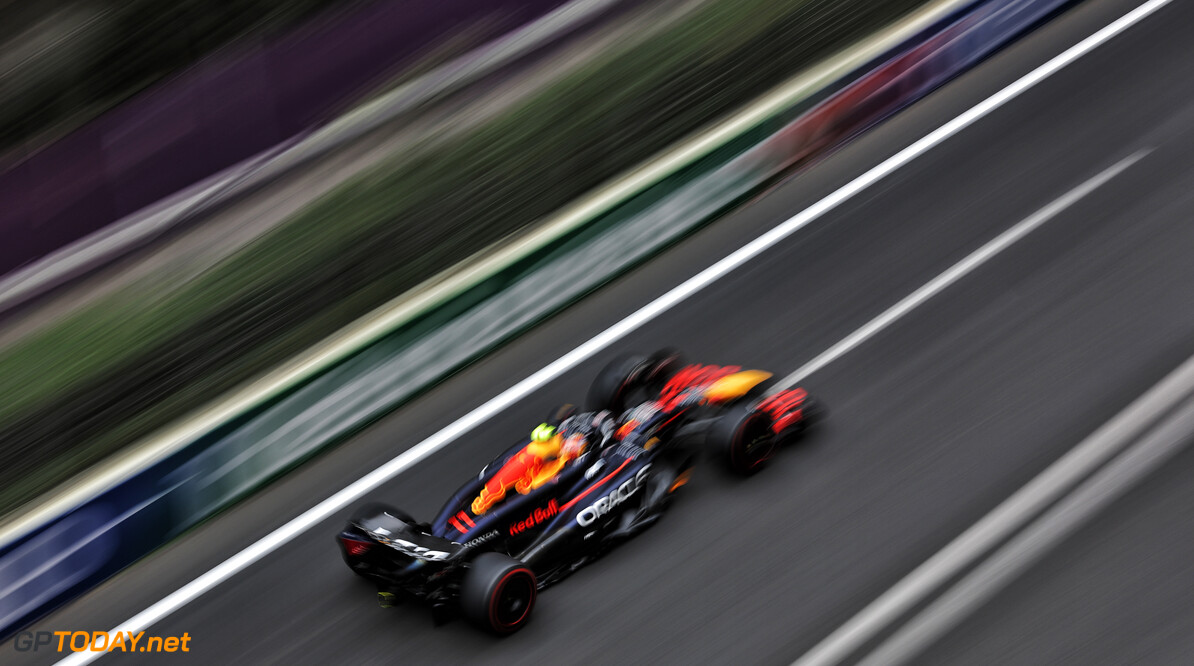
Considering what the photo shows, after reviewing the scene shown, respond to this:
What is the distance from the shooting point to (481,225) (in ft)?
40.8

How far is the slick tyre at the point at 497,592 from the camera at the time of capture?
27.6 feet

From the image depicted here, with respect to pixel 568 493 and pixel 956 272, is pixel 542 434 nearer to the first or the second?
pixel 568 493

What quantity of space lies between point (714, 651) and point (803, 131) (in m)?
6.50

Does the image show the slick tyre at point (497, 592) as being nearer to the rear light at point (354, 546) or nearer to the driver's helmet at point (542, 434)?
the rear light at point (354, 546)

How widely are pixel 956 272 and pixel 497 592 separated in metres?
5.29

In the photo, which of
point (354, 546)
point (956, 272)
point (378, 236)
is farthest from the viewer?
point (378, 236)

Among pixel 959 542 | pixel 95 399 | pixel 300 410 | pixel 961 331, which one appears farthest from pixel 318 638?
pixel 961 331

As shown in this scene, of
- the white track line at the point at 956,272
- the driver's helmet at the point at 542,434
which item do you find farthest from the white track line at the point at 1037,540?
the driver's helmet at the point at 542,434

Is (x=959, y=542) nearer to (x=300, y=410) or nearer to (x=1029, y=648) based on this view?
(x=1029, y=648)

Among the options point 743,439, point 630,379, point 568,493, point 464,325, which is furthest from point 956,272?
point 568,493

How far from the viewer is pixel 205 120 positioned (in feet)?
37.5

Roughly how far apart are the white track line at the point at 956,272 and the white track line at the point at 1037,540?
2.27m

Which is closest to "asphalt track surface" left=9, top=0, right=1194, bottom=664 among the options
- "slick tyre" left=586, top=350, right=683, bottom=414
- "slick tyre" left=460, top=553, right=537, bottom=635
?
"slick tyre" left=460, top=553, right=537, bottom=635

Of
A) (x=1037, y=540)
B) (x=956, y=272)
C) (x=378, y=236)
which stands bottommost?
(x=1037, y=540)
